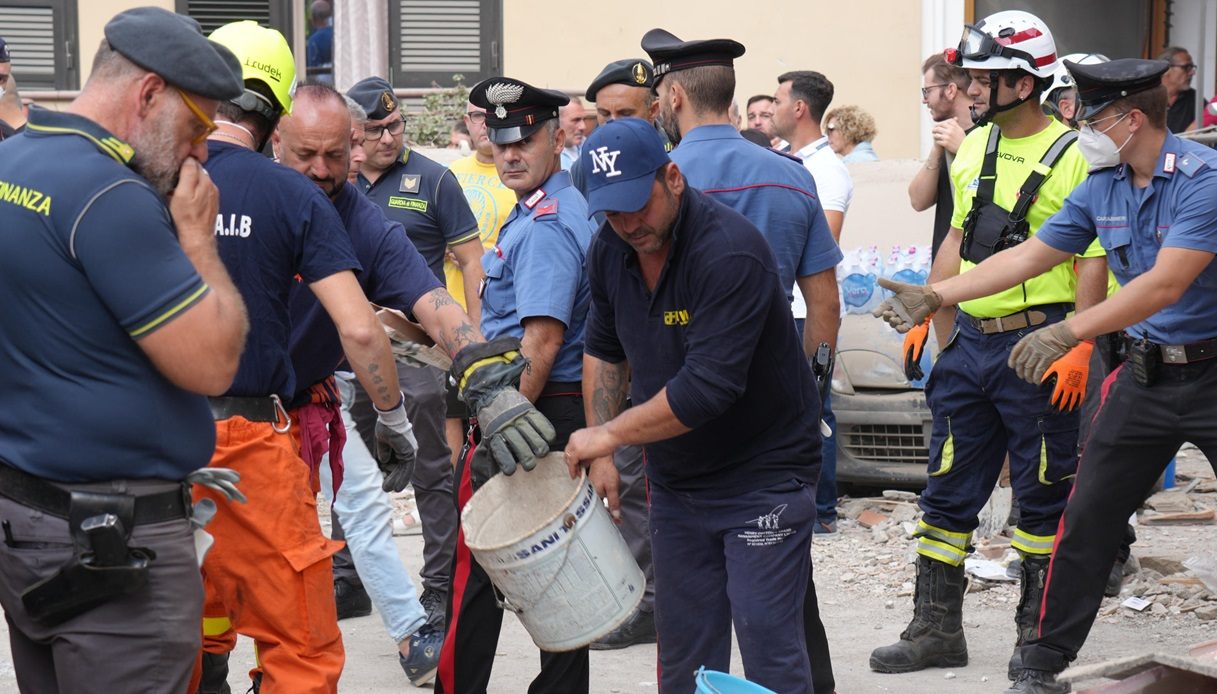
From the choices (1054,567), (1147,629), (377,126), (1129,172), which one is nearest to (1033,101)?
(1129,172)

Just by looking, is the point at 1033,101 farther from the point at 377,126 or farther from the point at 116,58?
the point at 116,58

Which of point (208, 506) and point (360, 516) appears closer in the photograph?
point (208, 506)

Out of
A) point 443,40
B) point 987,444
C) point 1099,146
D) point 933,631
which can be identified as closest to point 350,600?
point 933,631

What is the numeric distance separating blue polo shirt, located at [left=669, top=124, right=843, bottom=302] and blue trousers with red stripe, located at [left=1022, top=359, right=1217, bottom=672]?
1.13 m

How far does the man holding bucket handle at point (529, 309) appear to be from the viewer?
479 cm

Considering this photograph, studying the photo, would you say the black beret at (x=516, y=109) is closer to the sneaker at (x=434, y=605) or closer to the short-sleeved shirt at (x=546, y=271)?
the short-sleeved shirt at (x=546, y=271)

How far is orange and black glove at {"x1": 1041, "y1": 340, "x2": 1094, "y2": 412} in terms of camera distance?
539 cm

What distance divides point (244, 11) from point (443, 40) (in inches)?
66.2

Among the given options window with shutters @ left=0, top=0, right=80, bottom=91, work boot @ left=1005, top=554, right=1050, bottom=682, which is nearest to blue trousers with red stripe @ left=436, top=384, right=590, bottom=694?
work boot @ left=1005, top=554, right=1050, bottom=682

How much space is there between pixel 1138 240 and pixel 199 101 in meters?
3.24

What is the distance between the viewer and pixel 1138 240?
16.5ft

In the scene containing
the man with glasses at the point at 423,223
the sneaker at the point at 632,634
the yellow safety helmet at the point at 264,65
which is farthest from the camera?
the man with glasses at the point at 423,223

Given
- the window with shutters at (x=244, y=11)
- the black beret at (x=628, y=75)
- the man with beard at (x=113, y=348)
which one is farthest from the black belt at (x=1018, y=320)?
the window with shutters at (x=244, y=11)

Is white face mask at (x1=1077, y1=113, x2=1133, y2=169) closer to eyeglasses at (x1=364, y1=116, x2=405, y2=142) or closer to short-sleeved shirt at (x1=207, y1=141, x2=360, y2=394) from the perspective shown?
short-sleeved shirt at (x1=207, y1=141, x2=360, y2=394)
